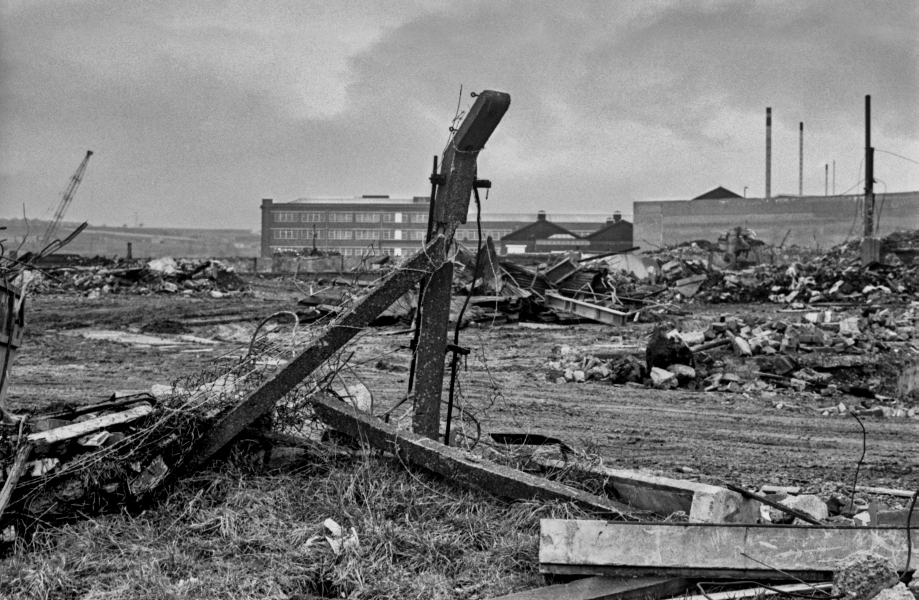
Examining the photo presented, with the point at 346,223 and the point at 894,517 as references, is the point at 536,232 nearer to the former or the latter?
the point at 346,223

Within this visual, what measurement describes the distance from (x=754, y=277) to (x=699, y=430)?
19.1 m

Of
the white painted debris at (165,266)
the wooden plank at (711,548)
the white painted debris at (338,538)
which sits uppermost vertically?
the white painted debris at (165,266)

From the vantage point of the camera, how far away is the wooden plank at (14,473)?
383 cm

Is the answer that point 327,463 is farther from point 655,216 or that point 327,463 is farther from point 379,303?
point 655,216

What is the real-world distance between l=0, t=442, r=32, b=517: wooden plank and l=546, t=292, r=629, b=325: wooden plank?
618 inches

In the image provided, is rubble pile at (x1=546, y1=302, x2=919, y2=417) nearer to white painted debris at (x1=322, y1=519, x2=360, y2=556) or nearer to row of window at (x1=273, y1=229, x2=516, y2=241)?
white painted debris at (x1=322, y1=519, x2=360, y2=556)

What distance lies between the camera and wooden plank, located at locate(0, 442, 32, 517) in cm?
383

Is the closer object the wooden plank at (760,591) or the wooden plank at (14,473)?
the wooden plank at (760,591)

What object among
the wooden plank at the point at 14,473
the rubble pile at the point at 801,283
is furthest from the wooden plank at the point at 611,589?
the rubble pile at the point at 801,283

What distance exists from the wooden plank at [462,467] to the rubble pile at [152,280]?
2433 centimetres

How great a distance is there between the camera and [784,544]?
3.48 m

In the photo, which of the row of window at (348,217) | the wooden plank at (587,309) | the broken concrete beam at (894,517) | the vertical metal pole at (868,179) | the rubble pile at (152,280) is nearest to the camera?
the broken concrete beam at (894,517)

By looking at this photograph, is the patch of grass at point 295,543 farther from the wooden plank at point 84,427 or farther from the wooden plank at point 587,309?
the wooden plank at point 587,309

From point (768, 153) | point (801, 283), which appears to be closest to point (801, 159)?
point (768, 153)
